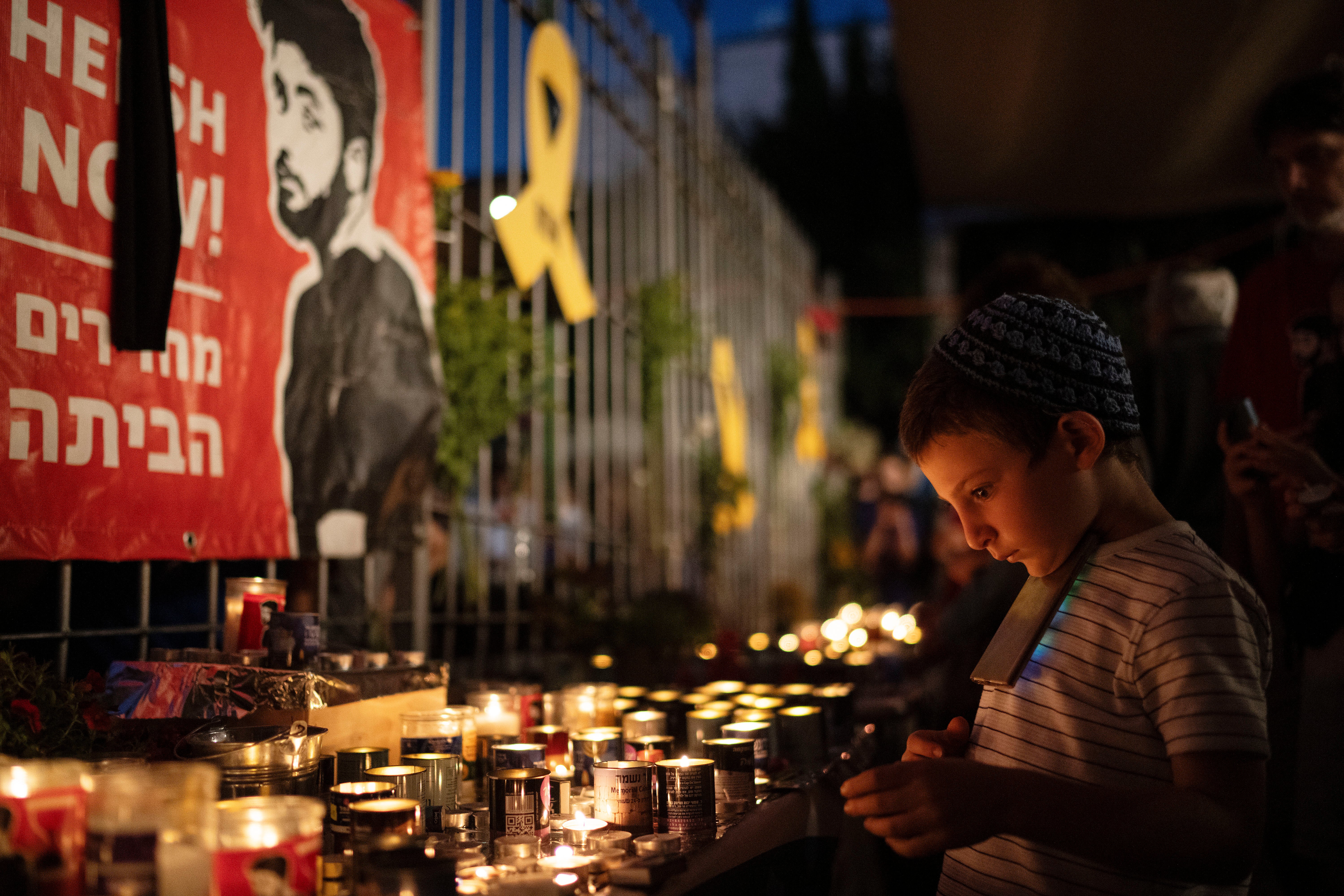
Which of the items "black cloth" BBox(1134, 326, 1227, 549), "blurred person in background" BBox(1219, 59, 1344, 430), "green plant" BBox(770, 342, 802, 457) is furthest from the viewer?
"green plant" BBox(770, 342, 802, 457)

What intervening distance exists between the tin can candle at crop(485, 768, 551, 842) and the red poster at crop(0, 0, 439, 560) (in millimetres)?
906

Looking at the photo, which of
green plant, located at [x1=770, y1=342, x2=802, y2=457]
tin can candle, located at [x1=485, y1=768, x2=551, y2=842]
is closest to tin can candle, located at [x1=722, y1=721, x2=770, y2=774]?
tin can candle, located at [x1=485, y1=768, x2=551, y2=842]

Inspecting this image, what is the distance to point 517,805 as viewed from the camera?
1.29 metres

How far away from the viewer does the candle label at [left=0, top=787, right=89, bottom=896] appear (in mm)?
888

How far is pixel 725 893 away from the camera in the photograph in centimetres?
129

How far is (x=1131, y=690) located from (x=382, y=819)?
0.83 meters

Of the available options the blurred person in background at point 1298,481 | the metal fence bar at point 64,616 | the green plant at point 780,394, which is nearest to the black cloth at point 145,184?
the metal fence bar at point 64,616

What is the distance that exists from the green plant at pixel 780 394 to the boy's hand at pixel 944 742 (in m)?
6.75

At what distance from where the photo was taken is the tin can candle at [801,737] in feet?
5.95

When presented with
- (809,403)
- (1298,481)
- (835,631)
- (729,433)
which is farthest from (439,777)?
(809,403)

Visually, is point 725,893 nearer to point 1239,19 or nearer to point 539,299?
point 539,299

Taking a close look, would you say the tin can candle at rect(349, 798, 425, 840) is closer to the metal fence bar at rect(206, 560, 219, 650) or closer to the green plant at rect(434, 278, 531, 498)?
the metal fence bar at rect(206, 560, 219, 650)

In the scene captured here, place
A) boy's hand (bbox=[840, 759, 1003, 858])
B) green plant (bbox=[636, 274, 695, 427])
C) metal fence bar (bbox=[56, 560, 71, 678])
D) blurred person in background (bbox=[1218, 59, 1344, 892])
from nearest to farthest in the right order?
boy's hand (bbox=[840, 759, 1003, 858]) → metal fence bar (bbox=[56, 560, 71, 678]) → blurred person in background (bbox=[1218, 59, 1344, 892]) → green plant (bbox=[636, 274, 695, 427])

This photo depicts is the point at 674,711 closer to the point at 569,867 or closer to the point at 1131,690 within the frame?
the point at 569,867
